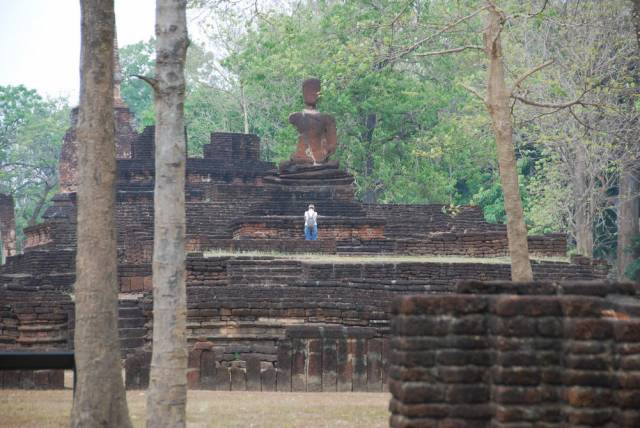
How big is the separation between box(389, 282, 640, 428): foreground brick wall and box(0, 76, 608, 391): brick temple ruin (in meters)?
0.26

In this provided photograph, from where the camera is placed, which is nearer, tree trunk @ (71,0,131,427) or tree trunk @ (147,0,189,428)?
tree trunk @ (147,0,189,428)

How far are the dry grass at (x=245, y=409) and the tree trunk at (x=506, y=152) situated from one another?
3589 millimetres

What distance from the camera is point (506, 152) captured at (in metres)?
13.0

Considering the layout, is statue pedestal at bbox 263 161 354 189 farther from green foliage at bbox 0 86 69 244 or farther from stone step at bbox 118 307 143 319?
green foliage at bbox 0 86 69 244

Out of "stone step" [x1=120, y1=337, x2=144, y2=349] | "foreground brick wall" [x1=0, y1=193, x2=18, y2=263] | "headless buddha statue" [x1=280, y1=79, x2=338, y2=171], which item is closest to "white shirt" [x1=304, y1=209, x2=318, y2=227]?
"headless buddha statue" [x1=280, y1=79, x2=338, y2=171]

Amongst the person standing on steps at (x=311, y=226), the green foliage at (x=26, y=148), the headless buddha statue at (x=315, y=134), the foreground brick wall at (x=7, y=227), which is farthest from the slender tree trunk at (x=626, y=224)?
the green foliage at (x=26, y=148)

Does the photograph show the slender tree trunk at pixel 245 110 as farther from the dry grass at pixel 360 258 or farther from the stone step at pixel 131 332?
the stone step at pixel 131 332

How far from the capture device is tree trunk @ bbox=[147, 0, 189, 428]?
7.02 m

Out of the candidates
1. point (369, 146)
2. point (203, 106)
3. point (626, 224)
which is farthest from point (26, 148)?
point (626, 224)

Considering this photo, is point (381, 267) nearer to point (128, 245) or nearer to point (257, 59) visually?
point (128, 245)

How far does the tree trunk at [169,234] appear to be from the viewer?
702 cm

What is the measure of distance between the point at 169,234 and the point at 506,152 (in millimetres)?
6660

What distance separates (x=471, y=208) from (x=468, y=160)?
30.4ft

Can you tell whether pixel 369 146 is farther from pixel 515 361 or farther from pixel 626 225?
pixel 515 361
